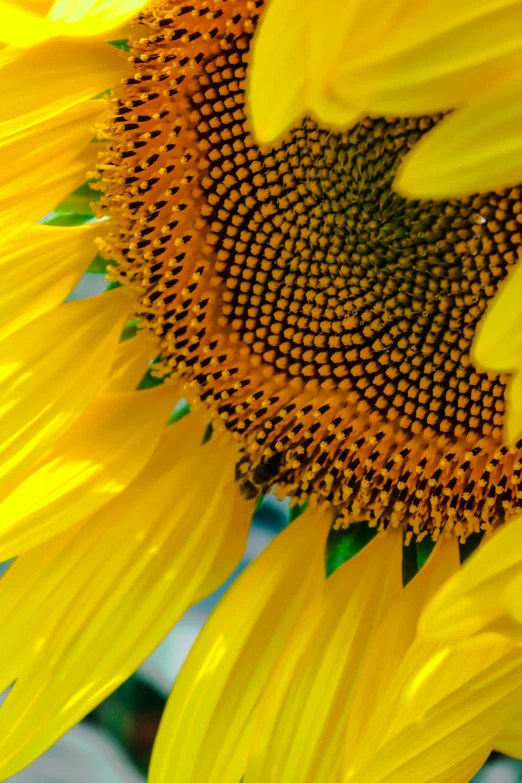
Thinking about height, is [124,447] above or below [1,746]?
above

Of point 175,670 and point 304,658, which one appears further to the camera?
point 175,670

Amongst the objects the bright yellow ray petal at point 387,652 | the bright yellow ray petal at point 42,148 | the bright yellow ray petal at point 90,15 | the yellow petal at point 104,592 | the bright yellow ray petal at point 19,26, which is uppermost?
the bright yellow ray petal at point 19,26

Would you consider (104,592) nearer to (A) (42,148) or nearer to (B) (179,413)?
(B) (179,413)

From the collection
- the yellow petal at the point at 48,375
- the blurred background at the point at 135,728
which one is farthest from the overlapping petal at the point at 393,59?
the blurred background at the point at 135,728

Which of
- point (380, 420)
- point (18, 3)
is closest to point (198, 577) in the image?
point (380, 420)

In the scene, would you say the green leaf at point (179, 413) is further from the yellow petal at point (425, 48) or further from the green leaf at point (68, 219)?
the yellow petal at point (425, 48)

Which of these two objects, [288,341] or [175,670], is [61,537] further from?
[175,670]

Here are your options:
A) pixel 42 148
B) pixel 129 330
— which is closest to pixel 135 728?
pixel 129 330

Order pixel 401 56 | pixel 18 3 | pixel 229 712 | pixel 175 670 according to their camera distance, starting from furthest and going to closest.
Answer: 1. pixel 175 670
2. pixel 229 712
3. pixel 18 3
4. pixel 401 56
